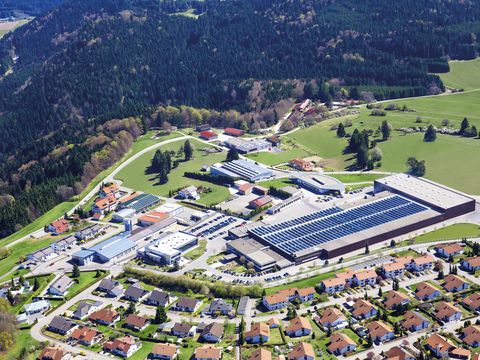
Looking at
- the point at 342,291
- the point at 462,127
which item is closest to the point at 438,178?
the point at 462,127

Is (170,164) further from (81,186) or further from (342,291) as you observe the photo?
(342,291)

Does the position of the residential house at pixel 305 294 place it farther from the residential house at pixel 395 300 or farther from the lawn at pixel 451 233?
the lawn at pixel 451 233

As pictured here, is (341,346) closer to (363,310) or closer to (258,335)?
(363,310)

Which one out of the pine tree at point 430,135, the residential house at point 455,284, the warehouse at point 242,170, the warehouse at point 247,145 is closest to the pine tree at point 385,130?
the pine tree at point 430,135

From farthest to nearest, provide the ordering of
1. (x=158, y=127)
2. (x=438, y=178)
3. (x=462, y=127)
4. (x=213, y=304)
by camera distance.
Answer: (x=158, y=127), (x=462, y=127), (x=438, y=178), (x=213, y=304)

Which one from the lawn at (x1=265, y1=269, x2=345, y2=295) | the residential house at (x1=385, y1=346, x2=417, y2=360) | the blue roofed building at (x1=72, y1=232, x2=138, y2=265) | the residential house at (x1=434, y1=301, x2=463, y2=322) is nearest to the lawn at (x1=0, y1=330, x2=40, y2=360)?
the blue roofed building at (x1=72, y1=232, x2=138, y2=265)

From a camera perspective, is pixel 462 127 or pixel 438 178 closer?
pixel 438 178
